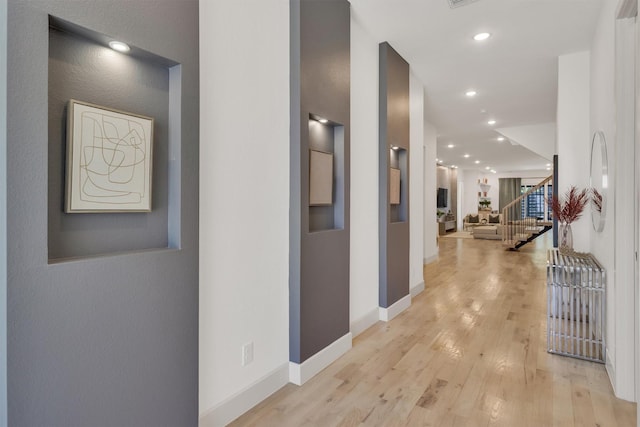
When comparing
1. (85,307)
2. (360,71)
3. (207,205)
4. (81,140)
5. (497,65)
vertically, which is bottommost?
(85,307)

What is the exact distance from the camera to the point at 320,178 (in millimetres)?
2744

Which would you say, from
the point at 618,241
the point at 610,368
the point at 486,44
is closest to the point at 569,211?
the point at 618,241

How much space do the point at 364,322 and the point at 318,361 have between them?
975mm

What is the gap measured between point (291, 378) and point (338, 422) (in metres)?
0.56

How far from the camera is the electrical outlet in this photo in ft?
6.91

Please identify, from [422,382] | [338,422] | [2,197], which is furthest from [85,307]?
[422,382]

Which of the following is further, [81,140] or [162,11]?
[162,11]

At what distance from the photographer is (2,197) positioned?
111 centimetres

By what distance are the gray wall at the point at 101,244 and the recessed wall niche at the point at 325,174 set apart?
114 cm

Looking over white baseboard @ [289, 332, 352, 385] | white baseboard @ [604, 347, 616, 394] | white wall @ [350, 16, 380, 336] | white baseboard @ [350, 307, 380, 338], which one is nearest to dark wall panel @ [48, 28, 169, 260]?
white baseboard @ [289, 332, 352, 385]

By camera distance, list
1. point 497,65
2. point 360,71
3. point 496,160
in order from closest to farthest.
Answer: point 360,71 < point 497,65 < point 496,160

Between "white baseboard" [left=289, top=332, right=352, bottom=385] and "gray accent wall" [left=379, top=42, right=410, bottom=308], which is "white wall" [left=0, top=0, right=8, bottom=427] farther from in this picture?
"gray accent wall" [left=379, top=42, right=410, bottom=308]

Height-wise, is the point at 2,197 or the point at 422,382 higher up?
the point at 2,197

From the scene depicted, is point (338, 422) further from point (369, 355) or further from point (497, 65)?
point (497, 65)
